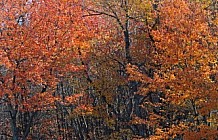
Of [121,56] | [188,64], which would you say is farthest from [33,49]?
[188,64]

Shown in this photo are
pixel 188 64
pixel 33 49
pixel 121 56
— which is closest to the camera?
pixel 188 64

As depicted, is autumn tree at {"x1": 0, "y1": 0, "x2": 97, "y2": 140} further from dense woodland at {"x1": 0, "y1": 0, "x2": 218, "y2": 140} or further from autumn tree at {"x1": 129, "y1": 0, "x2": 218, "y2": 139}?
autumn tree at {"x1": 129, "y1": 0, "x2": 218, "y2": 139}

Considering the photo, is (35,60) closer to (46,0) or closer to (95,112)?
(46,0)

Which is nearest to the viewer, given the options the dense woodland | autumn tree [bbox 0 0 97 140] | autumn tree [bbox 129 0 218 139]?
autumn tree [bbox 129 0 218 139]

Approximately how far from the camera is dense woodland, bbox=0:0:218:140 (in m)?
16.4

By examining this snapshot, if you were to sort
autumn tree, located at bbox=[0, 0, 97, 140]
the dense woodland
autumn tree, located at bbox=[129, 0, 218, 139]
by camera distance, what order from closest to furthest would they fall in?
autumn tree, located at bbox=[129, 0, 218, 139] < the dense woodland < autumn tree, located at bbox=[0, 0, 97, 140]

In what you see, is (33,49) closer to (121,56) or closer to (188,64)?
(121,56)

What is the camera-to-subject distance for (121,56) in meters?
23.2

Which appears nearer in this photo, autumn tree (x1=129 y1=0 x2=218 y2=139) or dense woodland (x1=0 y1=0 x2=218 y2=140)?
autumn tree (x1=129 y1=0 x2=218 y2=139)

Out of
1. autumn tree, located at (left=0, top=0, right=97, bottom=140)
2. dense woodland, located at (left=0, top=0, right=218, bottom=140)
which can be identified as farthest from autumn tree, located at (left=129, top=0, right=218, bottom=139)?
autumn tree, located at (left=0, top=0, right=97, bottom=140)

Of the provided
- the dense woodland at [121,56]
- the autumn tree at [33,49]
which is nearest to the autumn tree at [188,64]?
the dense woodland at [121,56]

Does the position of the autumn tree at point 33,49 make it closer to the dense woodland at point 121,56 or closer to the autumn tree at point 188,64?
the dense woodland at point 121,56

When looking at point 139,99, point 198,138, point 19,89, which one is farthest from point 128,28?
point 198,138

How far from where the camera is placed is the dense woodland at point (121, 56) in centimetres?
1636
